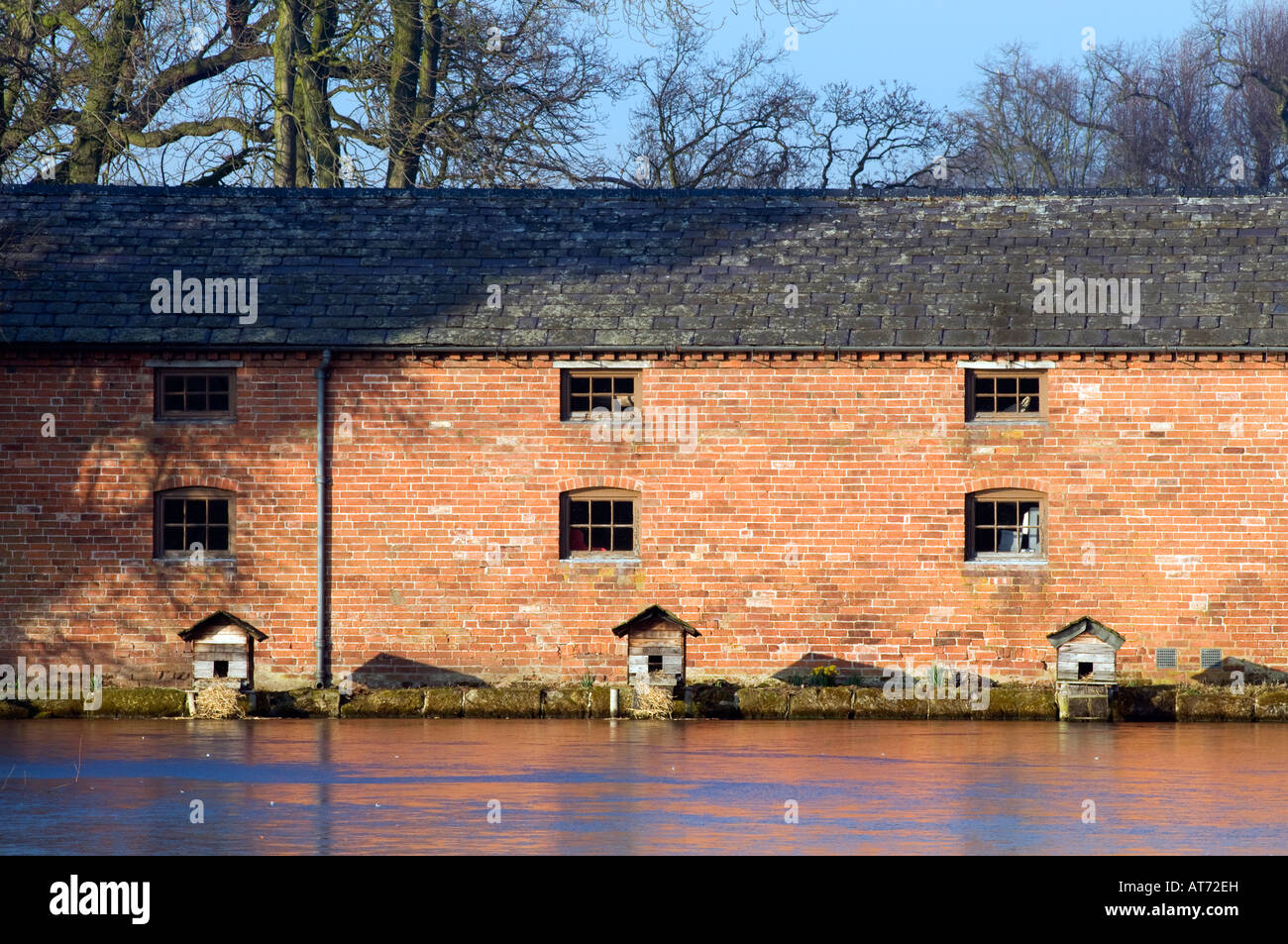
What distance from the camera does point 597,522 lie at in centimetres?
2327

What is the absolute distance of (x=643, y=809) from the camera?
1342 centimetres

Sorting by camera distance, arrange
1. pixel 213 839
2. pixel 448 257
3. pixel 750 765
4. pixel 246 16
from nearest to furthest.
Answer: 1. pixel 213 839
2. pixel 750 765
3. pixel 448 257
4. pixel 246 16

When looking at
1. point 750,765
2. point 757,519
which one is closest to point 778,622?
point 757,519

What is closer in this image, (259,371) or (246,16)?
(259,371)

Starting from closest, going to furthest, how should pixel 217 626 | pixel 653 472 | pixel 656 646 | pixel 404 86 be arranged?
1. pixel 217 626
2. pixel 656 646
3. pixel 653 472
4. pixel 404 86

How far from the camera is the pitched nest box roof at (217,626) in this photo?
71.2ft

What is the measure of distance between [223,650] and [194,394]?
3.75 metres

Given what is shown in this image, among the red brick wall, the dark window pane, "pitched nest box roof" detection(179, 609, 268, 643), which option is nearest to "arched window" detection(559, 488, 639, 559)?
the red brick wall

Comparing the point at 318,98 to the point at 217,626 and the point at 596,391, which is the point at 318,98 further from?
the point at 217,626

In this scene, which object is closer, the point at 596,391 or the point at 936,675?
the point at 936,675

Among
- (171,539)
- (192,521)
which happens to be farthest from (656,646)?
(171,539)

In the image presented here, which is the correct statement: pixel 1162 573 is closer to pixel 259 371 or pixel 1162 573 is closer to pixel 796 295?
pixel 796 295

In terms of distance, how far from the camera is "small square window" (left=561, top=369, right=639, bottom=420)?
2323 centimetres

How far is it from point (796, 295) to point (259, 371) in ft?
24.2
